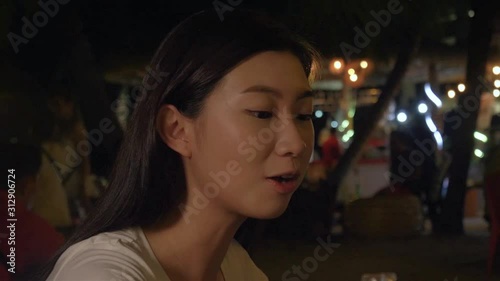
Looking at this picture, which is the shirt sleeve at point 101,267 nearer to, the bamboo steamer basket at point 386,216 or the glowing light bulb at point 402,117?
the bamboo steamer basket at point 386,216

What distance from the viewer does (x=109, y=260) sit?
1.08 m

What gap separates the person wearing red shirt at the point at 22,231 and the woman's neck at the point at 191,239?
1.62 meters

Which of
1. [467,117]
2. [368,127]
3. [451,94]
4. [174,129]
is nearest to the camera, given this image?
[174,129]

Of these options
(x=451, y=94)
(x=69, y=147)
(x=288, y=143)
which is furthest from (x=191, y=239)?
(x=451, y=94)

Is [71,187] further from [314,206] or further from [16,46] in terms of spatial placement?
[314,206]

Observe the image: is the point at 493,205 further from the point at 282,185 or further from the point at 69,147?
the point at 282,185

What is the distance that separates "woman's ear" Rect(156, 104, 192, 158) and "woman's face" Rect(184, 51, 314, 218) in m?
0.04

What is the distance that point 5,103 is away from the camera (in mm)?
4273

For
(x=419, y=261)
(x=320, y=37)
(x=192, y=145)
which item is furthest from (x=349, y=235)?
(x=192, y=145)

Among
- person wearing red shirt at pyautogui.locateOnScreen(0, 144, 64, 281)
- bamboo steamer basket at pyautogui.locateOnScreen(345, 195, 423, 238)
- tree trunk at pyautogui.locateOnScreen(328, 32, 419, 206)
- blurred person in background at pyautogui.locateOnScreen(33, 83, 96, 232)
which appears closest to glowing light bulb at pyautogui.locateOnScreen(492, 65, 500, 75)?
tree trunk at pyautogui.locateOnScreen(328, 32, 419, 206)

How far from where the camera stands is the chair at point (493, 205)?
19.1 ft

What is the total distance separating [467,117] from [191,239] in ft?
A: 21.1

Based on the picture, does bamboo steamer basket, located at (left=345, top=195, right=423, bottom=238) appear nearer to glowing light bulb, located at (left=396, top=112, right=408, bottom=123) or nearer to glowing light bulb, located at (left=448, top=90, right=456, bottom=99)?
glowing light bulb, located at (left=396, top=112, right=408, bottom=123)

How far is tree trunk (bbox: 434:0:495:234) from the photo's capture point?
6953 mm
